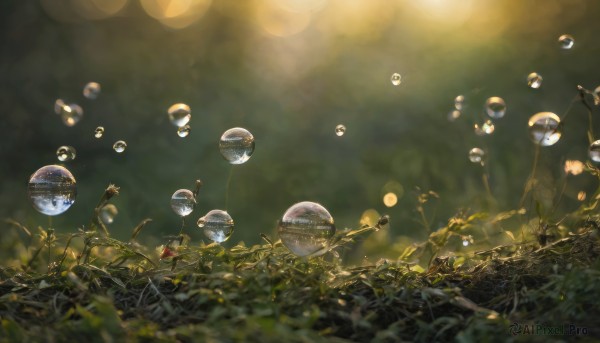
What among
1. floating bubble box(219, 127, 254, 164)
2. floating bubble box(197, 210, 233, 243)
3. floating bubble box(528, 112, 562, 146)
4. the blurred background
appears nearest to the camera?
floating bubble box(197, 210, 233, 243)

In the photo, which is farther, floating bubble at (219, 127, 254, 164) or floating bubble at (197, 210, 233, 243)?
floating bubble at (219, 127, 254, 164)

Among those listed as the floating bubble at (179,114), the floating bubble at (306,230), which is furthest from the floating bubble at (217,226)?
the floating bubble at (179,114)

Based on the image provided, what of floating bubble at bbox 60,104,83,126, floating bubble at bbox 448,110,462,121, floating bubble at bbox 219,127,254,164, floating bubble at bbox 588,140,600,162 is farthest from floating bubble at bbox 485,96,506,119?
floating bubble at bbox 60,104,83,126

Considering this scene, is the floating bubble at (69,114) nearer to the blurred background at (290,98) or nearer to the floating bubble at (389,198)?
the blurred background at (290,98)

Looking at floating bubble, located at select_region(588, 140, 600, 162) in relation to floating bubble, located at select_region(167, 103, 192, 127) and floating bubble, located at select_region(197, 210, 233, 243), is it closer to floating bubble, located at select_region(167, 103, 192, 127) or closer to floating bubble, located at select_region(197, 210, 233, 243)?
floating bubble, located at select_region(197, 210, 233, 243)

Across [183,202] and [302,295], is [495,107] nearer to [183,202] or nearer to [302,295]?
[183,202]

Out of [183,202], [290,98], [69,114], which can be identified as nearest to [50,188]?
[183,202]

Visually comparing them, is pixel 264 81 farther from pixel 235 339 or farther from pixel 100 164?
pixel 235 339

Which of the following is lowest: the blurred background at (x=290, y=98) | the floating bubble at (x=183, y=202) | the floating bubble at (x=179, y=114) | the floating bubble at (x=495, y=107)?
the floating bubble at (x=183, y=202)
